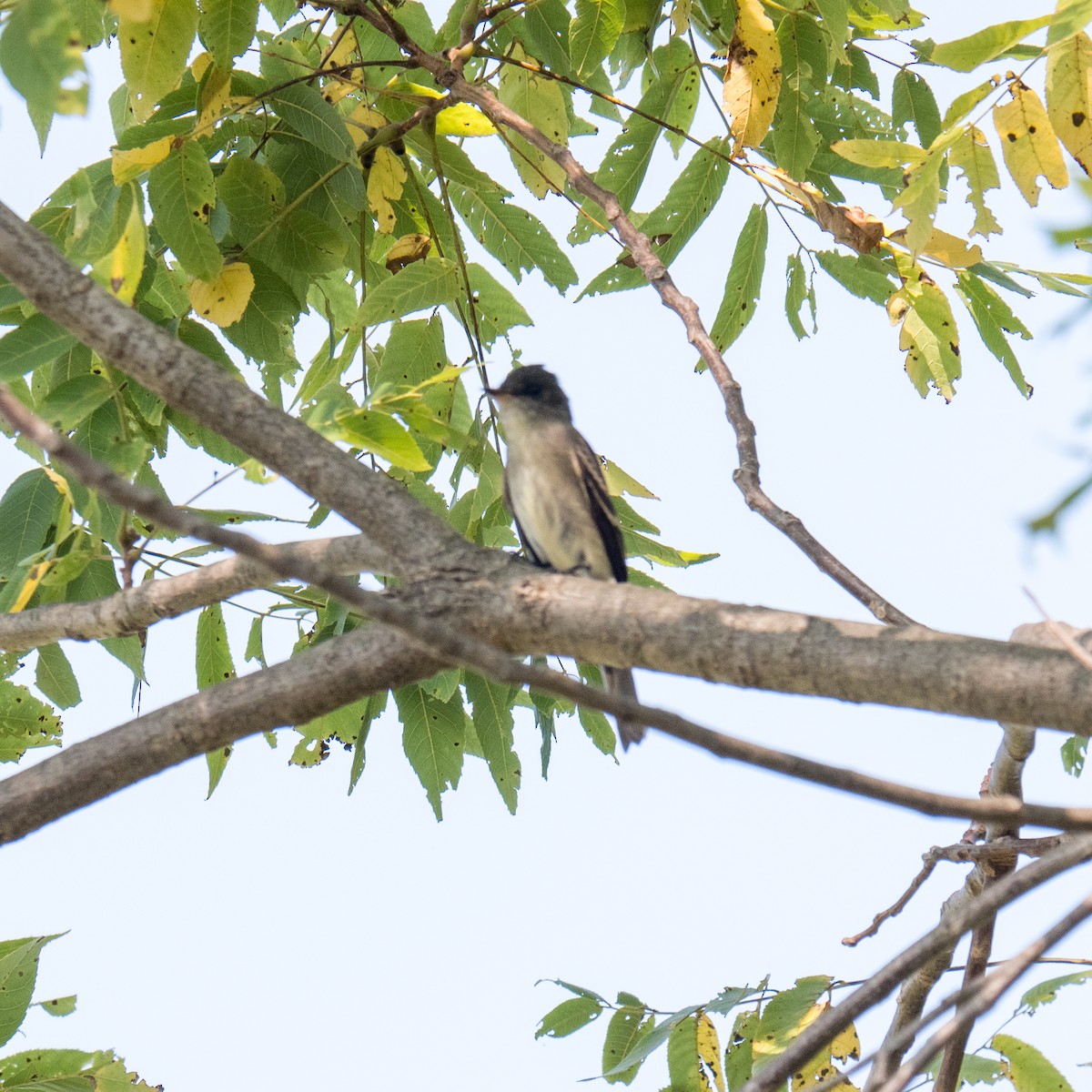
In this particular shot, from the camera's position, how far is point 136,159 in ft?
11.0

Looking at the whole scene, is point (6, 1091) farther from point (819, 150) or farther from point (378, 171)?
point (819, 150)

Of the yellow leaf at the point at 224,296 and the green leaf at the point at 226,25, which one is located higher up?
the green leaf at the point at 226,25

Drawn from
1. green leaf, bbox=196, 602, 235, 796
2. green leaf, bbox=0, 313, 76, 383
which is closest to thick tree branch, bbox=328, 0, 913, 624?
green leaf, bbox=0, 313, 76, 383

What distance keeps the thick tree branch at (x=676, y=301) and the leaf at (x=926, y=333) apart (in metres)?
0.83

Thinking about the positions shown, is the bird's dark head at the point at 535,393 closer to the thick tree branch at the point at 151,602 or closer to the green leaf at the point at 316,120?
the green leaf at the point at 316,120

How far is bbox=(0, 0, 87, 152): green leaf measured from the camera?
207 cm

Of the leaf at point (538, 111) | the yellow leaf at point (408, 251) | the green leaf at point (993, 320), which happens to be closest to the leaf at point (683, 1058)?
the green leaf at point (993, 320)

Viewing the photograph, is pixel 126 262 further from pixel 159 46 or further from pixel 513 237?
pixel 513 237

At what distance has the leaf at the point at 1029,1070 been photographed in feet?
10.9

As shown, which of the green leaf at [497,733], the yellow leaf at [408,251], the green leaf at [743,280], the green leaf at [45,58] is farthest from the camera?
the yellow leaf at [408,251]

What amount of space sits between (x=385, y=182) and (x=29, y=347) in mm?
1565

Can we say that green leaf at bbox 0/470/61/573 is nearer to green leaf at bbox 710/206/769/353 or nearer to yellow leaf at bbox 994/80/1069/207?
green leaf at bbox 710/206/769/353

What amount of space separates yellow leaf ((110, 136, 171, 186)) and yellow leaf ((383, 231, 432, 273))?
41.7 inches

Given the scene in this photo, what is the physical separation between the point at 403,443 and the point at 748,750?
1.20 metres
